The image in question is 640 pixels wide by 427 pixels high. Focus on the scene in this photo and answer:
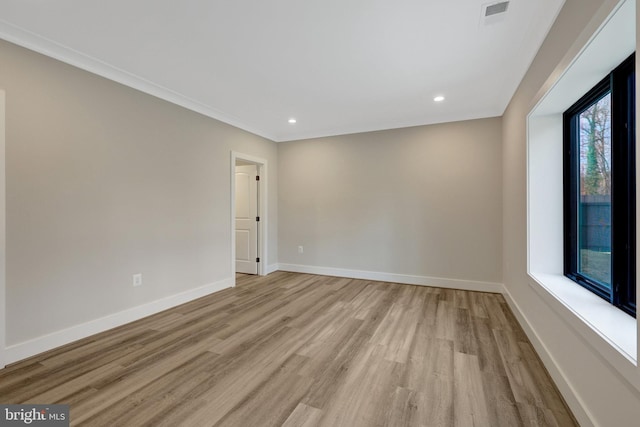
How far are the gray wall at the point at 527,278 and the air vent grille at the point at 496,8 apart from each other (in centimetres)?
33

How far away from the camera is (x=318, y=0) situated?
69.2 inches

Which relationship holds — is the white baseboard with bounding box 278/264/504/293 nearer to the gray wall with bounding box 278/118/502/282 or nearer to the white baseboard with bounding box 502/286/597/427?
the gray wall with bounding box 278/118/502/282

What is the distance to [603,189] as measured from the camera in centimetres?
177

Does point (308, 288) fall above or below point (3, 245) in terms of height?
below

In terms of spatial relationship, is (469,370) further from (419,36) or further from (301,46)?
(301,46)

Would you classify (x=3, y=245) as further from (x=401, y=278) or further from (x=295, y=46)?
(x=401, y=278)

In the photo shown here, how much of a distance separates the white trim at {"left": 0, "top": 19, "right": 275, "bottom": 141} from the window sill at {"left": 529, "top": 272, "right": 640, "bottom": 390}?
4027 millimetres

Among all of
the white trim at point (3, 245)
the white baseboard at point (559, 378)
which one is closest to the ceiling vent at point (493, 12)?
the white baseboard at point (559, 378)

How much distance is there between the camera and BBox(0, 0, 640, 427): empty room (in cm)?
157

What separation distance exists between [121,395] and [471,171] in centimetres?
445

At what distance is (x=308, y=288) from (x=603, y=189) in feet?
10.9

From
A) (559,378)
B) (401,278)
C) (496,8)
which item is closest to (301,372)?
(559,378)

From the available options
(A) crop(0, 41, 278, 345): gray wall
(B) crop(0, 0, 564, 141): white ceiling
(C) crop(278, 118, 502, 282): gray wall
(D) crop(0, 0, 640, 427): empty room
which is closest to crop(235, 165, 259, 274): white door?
(C) crop(278, 118, 502, 282): gray wall

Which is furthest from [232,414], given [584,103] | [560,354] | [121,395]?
[584,103]
